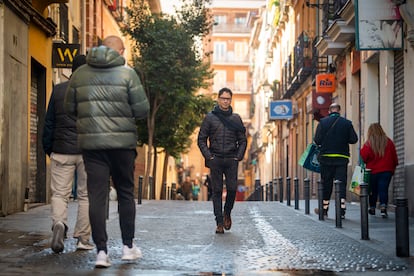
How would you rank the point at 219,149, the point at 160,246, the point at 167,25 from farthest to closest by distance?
1. the point at 167,25
2. the point at 219,149
3. the point at 160,246

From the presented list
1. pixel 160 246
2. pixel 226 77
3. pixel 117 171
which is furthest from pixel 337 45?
pixel 226 77

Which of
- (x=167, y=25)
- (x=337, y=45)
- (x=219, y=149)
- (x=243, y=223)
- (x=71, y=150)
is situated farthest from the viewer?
(x=167, y=25)

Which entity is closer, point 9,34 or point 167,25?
point 9,34

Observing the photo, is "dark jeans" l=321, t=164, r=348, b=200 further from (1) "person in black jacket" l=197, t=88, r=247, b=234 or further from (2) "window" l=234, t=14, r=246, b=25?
(2) "window" l=234, t=14, r=246, b=25

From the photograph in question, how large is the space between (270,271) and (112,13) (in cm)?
2934

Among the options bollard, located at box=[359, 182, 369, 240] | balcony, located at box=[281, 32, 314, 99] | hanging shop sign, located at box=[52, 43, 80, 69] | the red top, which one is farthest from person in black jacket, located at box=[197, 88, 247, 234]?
balcony, located at box=[281, 32, 314, 99]

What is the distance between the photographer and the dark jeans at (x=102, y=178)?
318 inches

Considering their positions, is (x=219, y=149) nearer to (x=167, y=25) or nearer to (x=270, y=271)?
(x=270, y=271)

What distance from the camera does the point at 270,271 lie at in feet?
26.3

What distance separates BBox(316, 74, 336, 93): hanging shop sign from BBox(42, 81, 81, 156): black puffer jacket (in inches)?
771

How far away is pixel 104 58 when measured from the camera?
8148mm

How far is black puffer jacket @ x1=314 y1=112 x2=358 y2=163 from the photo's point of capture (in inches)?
607

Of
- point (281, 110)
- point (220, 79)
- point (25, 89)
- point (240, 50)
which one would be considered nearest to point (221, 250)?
point (25, 89)

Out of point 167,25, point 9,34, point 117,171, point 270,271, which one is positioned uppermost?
point 167,25
